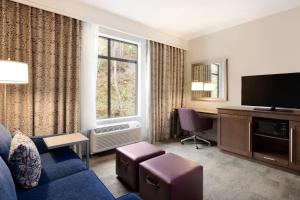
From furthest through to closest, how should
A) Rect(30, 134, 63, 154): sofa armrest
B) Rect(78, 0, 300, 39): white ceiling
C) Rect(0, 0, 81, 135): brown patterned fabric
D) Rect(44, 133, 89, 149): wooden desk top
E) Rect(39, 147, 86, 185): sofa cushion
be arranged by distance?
1. Rect(78, 0, 300, 39): white ceiling
2. Rect(0, 0, 81, 135): brown patterned fabric
3. Rect(30, 134, 63, 154): sofa armrest
4. Rect(44, 133, 89, 149): wooden desk top
5. Rect(39, 147, 86, 185): sofa cushion

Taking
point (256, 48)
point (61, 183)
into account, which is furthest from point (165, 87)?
point (61, 183)

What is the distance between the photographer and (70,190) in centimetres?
131

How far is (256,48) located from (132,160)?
305 centimetres

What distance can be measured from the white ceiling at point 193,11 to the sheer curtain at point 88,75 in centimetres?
47

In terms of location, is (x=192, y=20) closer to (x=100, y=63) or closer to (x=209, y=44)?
(x=209, y=44)

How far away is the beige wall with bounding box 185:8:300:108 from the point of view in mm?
2881

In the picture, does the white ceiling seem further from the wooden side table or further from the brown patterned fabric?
the wooden side table

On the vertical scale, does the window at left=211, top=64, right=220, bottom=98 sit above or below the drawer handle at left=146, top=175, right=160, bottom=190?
above

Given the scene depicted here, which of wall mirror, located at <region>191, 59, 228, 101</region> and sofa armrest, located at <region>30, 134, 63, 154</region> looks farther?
wall mirror, located at <region>191, 59, 228, 101</region>

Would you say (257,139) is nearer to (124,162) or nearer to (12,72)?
(124,162)

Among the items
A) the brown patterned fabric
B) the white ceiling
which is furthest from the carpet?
the white ceiling

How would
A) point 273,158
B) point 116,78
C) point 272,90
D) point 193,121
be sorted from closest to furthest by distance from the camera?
point 273,158 → point 272,90 → point 193,121 → point 116,78

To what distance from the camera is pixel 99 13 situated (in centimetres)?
299

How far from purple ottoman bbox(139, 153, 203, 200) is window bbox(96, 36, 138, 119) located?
1993mm
